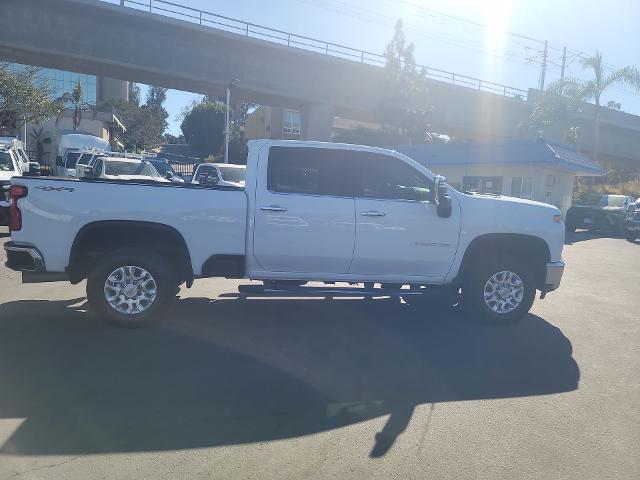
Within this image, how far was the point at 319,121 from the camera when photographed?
35156 millimetres

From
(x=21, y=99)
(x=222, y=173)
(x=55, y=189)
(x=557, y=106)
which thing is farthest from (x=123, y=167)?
(x=557, y=106)

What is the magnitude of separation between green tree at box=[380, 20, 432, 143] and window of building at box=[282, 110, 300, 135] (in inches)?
668

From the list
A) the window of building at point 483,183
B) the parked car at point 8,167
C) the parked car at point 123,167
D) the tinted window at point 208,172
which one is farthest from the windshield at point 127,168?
the window of building at point 483,183

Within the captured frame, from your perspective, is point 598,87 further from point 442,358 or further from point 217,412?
point 217,412

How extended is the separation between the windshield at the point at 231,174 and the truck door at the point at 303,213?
8.17 metres

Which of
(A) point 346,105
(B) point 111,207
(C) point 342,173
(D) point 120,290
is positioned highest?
(A) point 346,105

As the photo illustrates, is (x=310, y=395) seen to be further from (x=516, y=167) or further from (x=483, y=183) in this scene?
(x=483, y=183)

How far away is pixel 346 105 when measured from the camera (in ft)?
117

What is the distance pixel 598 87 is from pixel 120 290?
34.5 m

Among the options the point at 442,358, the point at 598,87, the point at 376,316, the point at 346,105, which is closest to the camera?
the point at 442,358

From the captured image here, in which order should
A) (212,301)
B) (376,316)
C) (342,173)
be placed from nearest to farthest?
(342,173) < (376,316) < (212,301)

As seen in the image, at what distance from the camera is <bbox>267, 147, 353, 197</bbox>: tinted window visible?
239 inches

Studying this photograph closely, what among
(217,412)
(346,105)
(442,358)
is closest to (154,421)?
(217,412)

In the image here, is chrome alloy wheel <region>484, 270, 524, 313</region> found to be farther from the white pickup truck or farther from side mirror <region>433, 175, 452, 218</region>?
side mirror <region>433, 175, 452, 218</region>
